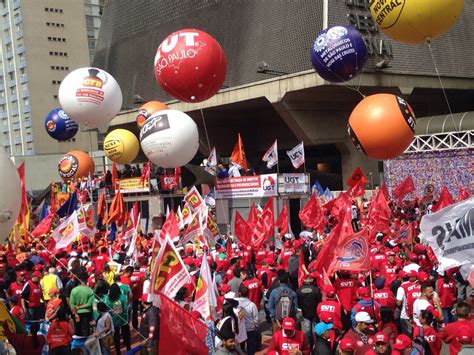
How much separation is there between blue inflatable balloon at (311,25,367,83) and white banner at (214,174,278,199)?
7.33 meters

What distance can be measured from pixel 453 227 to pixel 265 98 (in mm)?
24501

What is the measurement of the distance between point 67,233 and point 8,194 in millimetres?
8579

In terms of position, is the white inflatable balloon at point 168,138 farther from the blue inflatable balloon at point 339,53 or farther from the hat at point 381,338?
the hat at point 381,338

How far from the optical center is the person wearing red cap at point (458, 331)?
19.2 feet

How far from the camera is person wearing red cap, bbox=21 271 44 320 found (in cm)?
945

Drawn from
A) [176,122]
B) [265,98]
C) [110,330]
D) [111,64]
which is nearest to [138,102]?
[111,64]

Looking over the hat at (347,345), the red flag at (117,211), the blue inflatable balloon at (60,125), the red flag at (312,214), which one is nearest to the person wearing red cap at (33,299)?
the hat at (347,345)

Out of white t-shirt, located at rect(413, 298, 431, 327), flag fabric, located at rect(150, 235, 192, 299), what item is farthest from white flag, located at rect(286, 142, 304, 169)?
flag fabric, located at rect(150, 235, 192, 299)

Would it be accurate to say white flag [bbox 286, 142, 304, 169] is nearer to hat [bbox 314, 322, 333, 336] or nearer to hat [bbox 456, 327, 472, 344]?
hat [bbox 314, 322, 333, 336]

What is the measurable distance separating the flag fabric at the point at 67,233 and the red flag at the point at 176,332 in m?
8.07

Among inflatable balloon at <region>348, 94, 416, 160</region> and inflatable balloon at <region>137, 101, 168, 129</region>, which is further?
inflatable balloon at <region>137, 101, 168, 129</region>

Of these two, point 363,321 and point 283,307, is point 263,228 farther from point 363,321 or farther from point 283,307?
point 363,321

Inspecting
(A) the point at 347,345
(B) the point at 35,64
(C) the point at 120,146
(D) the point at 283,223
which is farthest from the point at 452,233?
(B) the point at 35,64

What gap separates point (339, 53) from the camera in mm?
13391
